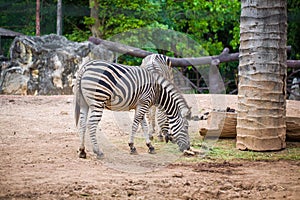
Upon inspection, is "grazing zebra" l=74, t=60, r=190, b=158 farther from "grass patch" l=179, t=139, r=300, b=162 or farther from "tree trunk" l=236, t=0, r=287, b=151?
"tree trunk" l=236, t=0, r=287, b=151

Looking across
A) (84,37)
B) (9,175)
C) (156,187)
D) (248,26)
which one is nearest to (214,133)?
(248,26)

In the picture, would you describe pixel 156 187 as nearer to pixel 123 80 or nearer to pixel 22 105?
pixel 123 80

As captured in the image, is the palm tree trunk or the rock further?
the palm tree trunk

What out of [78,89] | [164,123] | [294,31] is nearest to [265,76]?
[164,123]

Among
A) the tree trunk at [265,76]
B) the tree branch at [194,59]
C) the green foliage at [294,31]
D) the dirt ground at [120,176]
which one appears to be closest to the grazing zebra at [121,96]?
the dirt ground at [120,176]

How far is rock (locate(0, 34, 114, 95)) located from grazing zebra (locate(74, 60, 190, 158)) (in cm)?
670

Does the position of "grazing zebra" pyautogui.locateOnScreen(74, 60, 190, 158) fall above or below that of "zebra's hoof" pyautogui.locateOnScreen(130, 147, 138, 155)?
above

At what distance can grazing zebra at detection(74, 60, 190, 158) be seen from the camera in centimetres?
554

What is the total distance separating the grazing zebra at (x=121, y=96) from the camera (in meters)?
5.54

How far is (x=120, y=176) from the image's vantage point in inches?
184

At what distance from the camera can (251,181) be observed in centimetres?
454

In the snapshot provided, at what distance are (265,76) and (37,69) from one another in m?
7.91

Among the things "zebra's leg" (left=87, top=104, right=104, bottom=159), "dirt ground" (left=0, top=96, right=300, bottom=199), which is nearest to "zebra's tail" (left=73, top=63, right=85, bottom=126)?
"zebra's leg" (left=87, top=104, right=104, bottom=159)

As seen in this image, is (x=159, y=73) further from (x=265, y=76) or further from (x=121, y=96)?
(x=265, y=76)
